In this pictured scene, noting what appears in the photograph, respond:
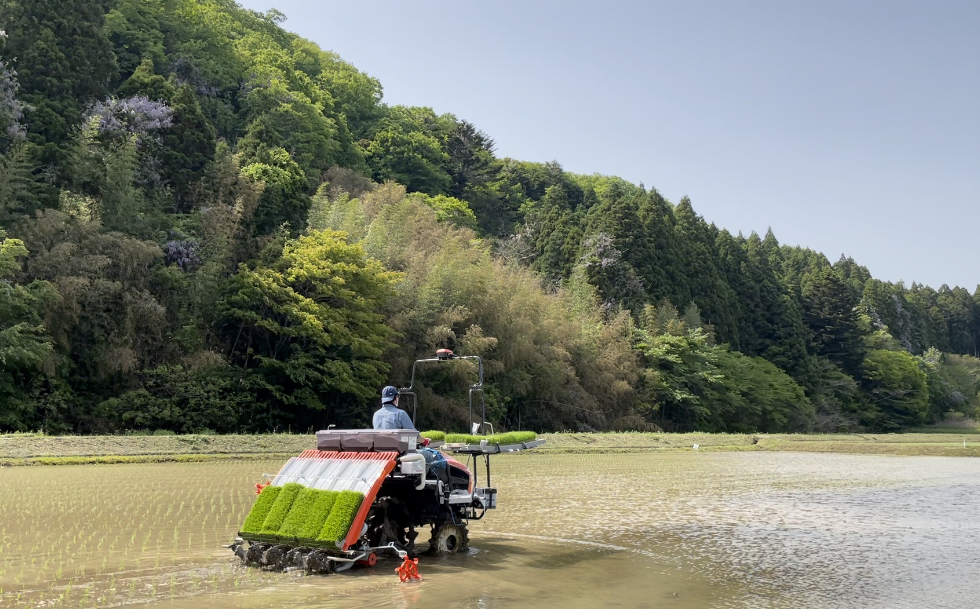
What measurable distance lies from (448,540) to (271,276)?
72.6 feet

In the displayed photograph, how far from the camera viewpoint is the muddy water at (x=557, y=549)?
7098 millimetres

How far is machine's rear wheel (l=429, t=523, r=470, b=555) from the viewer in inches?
359

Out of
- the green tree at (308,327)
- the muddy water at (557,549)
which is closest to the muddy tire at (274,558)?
the muddy water at (557,549)

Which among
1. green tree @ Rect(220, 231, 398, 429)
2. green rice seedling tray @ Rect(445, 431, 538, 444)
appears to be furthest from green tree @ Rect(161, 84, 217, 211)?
green rice seedling tray @ Rect(445, 431, 538, 444)

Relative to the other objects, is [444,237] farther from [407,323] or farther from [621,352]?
[621,352]

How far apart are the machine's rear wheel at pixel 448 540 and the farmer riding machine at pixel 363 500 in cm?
1

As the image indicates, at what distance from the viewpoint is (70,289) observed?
25.1 metres

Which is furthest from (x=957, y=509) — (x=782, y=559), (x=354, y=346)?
(x=354, y=346)

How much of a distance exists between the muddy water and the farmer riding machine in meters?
0.27

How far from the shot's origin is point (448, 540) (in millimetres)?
9172

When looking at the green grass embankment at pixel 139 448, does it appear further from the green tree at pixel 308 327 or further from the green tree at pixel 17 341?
the green tree at pixel 308 327

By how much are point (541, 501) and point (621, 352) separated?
3115cm

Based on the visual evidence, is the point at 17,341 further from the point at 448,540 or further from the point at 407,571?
the point at 407,571

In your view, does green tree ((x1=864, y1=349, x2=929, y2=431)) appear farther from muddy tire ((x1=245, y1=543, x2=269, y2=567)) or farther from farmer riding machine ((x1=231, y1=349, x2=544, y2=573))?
muddy tire ((x1=245, y1=543, x2=269, y2=567))
